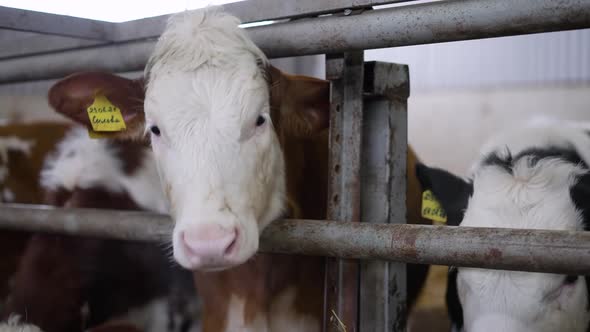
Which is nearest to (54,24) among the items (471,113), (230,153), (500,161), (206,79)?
(206,79)

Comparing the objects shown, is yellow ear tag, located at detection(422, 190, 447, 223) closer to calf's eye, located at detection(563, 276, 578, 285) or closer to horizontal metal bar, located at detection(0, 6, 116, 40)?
calf's eye, located at detection(563, 276, 578, 285)

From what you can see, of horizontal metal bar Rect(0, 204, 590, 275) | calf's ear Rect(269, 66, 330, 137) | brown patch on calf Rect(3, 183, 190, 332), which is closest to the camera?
horizontal metal bar Rect(0, 204, 590, 275)

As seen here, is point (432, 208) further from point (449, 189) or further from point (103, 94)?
point (103, 94)

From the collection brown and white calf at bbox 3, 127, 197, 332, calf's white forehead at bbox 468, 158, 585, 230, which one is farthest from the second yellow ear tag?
calf's white forehead at bbox 468, 158, 585, 230

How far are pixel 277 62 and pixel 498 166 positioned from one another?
155 inches

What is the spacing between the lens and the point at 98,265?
3.22 meters

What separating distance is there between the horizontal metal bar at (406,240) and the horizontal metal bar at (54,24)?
87cm

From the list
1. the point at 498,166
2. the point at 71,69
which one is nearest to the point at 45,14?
the point at 71,69

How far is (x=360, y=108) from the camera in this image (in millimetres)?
2113

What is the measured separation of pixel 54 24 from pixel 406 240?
6.45 feet

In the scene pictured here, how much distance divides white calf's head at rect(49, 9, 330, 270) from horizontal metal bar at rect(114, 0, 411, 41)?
0.10m

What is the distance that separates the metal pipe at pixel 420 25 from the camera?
1.58m

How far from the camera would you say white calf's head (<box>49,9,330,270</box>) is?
1.81 meters

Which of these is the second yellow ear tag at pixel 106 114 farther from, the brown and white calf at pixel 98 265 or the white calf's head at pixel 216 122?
the brown and white calf at pixel 98 265
